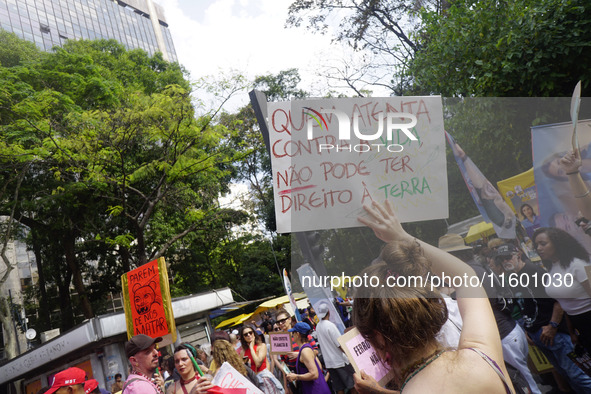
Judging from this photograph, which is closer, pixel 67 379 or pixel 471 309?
pixel 471 309

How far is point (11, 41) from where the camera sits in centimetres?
1809

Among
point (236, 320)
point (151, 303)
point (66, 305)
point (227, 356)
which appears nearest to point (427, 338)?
point (227, 356)

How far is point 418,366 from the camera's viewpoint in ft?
4.85

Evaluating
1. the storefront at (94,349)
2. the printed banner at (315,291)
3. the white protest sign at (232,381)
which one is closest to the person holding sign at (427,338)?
the printed banner at (315,291)

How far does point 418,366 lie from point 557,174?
7.55 ft

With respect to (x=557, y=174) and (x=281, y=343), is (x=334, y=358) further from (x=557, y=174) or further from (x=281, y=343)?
(x=557, y=174)

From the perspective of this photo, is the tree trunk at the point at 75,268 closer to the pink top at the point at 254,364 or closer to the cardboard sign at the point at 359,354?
the pink top at the point at 254,364

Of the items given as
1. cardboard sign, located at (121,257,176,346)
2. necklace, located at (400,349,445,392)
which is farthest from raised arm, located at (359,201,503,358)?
cardboard sign, located at (121,257,176,346)

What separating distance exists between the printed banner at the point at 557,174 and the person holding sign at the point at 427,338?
1.77m

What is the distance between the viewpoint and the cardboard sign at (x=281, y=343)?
632 centimetres

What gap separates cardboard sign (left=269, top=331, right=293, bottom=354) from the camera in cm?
632

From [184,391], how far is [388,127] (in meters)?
2.98

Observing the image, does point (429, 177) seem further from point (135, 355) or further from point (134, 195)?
point (134, 195)

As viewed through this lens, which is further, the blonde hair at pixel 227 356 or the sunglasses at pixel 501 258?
the blonde hair at pixel 227 356
